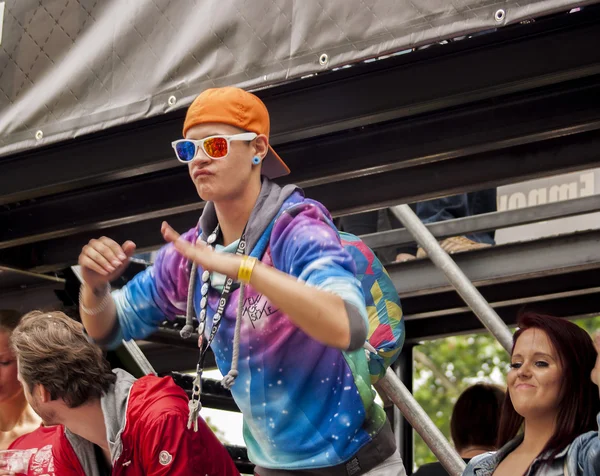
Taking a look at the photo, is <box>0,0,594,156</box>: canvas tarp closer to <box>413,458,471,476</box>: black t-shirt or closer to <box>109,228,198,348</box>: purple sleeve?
<box>109,228,198,348</box>: purple sleeve

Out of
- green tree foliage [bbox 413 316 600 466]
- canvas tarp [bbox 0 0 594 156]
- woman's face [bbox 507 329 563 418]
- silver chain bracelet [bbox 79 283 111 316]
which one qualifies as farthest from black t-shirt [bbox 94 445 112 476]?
green tree foliage [bbox 413 316 600 466]

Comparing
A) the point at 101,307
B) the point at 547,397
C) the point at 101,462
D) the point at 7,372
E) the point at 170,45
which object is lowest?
the point at 101,462

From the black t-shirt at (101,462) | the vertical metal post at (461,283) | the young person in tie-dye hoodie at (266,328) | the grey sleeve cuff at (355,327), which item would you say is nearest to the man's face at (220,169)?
the young person in tie-dye hoodie at (266,328)

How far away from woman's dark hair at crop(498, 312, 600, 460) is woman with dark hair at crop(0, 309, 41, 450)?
Result: 245 cm

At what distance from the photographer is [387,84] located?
11.7 ft

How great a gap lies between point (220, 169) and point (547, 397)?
131cm

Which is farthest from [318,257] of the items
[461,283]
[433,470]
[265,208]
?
[433,470]

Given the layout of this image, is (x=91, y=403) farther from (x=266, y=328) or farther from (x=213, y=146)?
(x=213, y=146)

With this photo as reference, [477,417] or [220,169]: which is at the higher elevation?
[220,169]

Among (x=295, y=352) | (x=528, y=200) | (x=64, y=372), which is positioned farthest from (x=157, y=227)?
(x=528, y=200)

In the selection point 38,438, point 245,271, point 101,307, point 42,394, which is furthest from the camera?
point 38,438

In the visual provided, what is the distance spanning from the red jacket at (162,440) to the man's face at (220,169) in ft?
2.81

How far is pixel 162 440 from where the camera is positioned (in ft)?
11.4

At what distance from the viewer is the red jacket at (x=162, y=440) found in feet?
11.3
